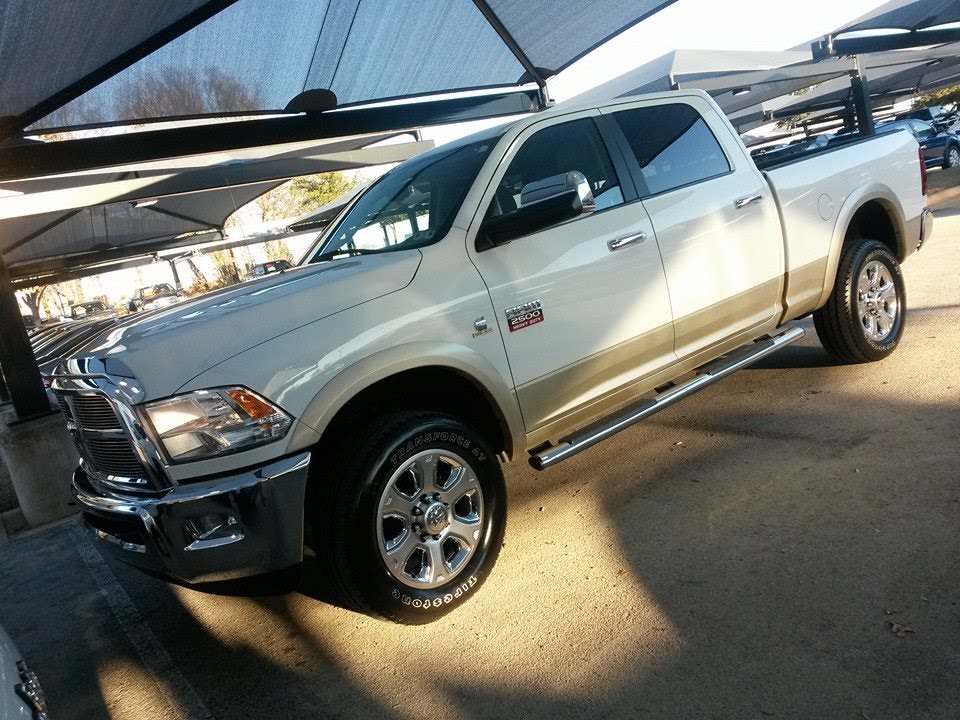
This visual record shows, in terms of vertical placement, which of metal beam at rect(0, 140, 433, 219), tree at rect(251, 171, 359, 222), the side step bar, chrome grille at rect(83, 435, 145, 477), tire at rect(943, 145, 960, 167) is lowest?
tire at rect(943, 145, 960, 167)

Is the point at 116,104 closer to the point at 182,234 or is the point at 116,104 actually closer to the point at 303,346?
the point at 303,346

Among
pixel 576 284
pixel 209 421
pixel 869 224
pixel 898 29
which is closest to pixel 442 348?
pixel 576 284

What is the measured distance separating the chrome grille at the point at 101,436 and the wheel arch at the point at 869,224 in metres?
4.30

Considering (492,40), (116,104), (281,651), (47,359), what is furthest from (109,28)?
(47,359)

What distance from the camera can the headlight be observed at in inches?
111

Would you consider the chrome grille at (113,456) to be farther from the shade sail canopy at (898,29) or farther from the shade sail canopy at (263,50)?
the shade sail canopy at (898,29)

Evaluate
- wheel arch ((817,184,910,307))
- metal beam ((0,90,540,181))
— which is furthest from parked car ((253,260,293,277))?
wheel arch ((817,184,910,307))

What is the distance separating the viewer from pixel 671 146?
461cm

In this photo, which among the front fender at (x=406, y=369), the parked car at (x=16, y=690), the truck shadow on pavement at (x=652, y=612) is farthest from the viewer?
the front fender at (x=406, y=369)

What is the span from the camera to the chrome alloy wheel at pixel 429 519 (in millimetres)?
3182

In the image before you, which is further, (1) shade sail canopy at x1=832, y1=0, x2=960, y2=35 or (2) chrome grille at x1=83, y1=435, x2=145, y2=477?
(1) shade sail canopy at x1=832, y1=0, x2=960, y2=35

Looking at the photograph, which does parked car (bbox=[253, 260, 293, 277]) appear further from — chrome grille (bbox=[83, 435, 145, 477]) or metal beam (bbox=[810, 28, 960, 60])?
metal beam (bbox=[810, 28, 960, 60])

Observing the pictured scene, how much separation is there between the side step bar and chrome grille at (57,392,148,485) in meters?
1.74

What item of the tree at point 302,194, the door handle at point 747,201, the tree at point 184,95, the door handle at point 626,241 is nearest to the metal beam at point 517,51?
the tree at point 184,95
